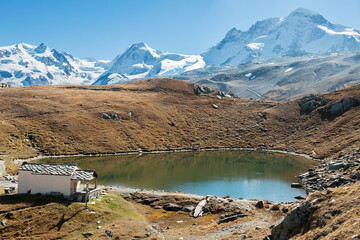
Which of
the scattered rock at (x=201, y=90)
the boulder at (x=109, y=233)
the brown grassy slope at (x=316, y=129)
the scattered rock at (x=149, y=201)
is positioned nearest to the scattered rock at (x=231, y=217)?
the scattered rock at (x=149, y=201)

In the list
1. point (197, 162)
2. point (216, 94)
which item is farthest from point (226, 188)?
point (216, 94)

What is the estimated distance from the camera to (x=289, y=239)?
64.1 feet

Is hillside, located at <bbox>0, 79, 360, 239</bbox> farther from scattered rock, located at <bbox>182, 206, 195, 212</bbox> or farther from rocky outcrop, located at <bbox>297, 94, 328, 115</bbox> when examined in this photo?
scattered rock, located at <bbox>182, 206, 195, 212</bbox>

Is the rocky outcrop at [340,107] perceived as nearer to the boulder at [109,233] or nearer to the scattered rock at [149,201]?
the scattered rock at [149,201]

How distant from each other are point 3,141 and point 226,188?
6205cm

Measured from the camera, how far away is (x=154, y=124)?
12138 centimetres

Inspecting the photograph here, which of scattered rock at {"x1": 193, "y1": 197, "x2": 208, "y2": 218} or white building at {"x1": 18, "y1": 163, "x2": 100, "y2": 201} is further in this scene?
scattered rock at {"x1": 193, "y1": 197, "x2": 208, "y2": 218}

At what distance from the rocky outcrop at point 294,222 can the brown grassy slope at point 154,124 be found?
72704 millimetres

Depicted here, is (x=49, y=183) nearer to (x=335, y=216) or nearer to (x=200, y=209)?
(x=200, y=209)

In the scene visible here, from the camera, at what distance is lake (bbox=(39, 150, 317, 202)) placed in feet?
185

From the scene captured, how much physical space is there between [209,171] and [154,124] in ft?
168

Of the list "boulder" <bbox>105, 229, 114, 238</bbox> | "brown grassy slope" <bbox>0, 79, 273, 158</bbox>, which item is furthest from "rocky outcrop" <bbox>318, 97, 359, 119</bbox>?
"boulder" <bbox>105, 229, 114, 238</bbox>

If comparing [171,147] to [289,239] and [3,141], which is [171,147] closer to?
[3,141]

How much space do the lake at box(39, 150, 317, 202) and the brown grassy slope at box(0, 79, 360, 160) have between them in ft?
29.5
